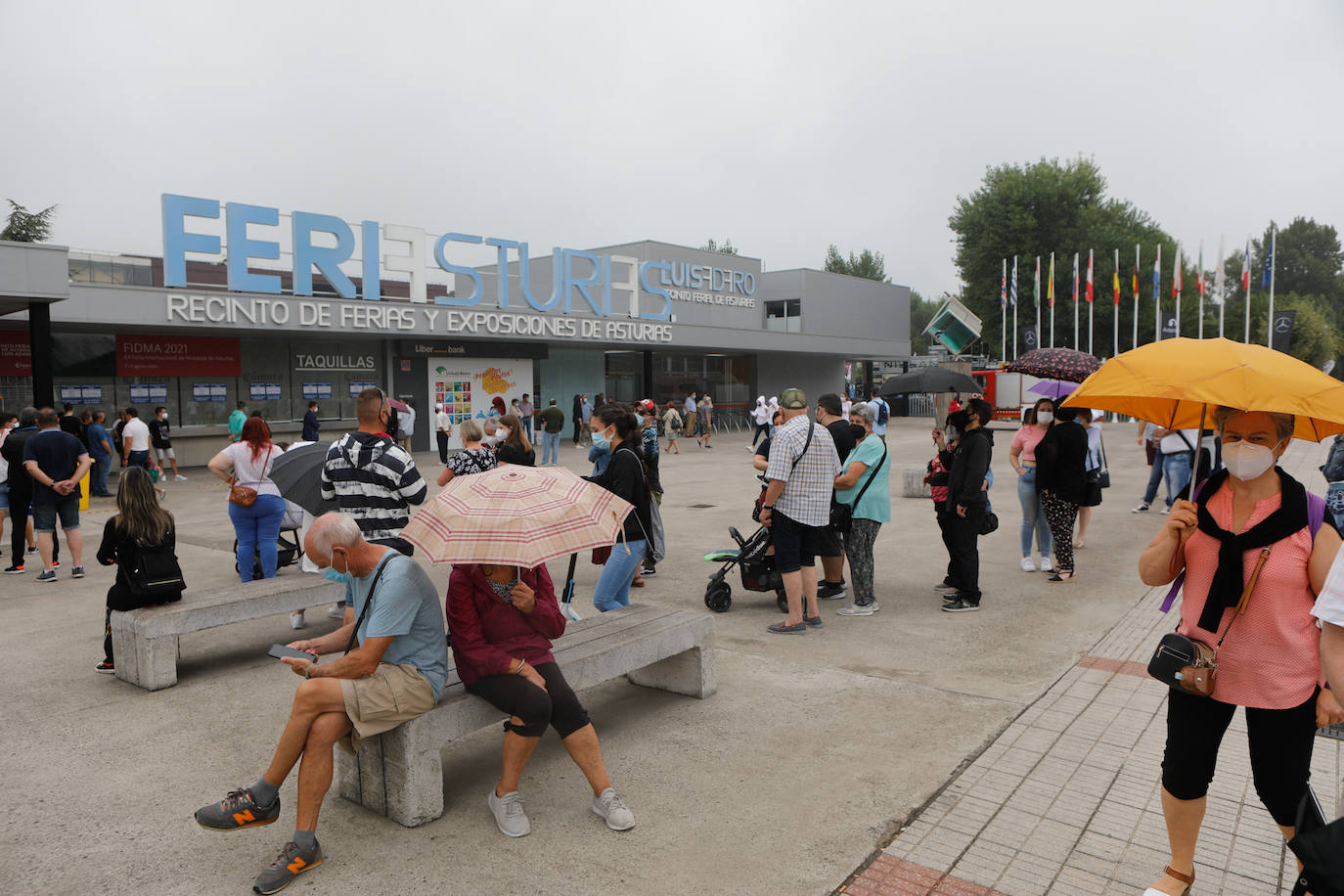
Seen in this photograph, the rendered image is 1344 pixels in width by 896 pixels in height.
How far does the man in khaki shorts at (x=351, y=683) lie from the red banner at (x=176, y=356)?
2139 cm

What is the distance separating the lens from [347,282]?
2192cm

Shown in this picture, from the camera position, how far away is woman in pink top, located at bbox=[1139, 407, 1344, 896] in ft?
9.04

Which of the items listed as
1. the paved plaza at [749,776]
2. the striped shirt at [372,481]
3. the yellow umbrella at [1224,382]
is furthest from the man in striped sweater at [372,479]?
the yellow umbrella at [1224,382]

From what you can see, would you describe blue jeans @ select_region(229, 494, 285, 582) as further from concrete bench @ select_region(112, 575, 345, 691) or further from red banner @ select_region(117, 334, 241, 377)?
red banner @ select_region(117, 334, 241, 377)

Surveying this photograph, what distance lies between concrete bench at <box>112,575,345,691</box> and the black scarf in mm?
5442

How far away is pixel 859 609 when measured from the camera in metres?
7.04

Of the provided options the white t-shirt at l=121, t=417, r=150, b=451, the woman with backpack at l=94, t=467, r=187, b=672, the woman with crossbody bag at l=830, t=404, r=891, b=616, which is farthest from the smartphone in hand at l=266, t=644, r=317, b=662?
the white t-shirt at l=121, t=417, r=150, b=451

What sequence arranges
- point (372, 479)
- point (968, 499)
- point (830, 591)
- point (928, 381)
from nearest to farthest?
1. point (372, 479)
2. point (968, 499)
3. point (830, 591)
4. point (928, 381)

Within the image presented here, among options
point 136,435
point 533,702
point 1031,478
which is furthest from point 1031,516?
point 136,435

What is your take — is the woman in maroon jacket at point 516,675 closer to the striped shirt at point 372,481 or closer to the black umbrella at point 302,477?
the striped shirt at point 372,481

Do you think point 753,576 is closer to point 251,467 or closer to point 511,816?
point 511,816

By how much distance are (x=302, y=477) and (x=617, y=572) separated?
2.43 metres

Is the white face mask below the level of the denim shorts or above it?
above

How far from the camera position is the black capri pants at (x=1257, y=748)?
109 inches
